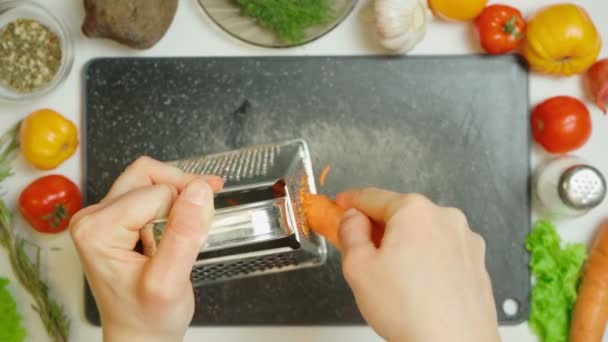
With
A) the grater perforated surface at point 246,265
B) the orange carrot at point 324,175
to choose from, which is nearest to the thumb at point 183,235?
the grater perforated surface at point 246,265

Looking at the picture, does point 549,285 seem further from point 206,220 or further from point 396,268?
point 206,220

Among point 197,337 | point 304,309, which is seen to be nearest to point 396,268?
point 304,309

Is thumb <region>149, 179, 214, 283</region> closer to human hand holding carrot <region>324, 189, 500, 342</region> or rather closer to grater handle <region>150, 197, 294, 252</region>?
grater handle <region>150, 197, 294, 252</region>

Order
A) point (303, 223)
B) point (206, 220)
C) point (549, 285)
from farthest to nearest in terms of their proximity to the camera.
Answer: point (549, 285) → point (303, 223) → point (206, 220)

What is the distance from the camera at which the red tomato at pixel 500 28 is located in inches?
38.5

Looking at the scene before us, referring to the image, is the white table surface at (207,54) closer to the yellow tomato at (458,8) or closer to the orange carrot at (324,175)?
the yellow tomato at (458,8)

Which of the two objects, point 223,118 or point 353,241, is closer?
point 353,241

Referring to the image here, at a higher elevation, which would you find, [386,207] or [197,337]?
[386,207]

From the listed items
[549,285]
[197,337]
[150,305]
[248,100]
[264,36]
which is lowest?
[197,337]

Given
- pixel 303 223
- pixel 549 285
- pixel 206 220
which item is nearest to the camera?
pixel 206 220

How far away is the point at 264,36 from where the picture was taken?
1.03 meters

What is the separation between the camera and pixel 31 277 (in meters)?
1.05

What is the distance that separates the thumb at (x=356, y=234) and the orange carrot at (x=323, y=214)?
0.10 meters

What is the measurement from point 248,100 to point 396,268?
0.53 meters
